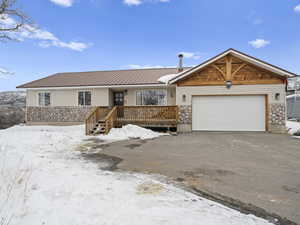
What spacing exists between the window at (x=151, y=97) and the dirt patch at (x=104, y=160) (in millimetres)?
8117

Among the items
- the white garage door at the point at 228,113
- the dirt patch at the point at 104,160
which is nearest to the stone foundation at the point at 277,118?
the white garage door at the point at 228,113

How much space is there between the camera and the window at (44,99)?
14578 millimetres

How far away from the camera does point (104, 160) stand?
5.13 metres

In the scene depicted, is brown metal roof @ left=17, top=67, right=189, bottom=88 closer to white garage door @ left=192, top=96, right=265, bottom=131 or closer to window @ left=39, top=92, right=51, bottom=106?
window @ left=39, top=92, right=51, bottom=106

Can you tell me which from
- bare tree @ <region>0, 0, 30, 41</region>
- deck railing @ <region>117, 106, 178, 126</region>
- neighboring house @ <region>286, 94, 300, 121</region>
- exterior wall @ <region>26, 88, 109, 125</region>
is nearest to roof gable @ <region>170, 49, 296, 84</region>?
deck railing @ <region>117, 106, 178, 126</region>

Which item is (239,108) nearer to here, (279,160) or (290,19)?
(279,160)

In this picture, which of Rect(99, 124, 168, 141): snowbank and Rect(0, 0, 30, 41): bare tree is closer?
Rect(0, 0, 30, 41): bare tree

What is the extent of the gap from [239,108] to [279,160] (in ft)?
19.5

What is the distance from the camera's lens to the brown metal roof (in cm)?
1346

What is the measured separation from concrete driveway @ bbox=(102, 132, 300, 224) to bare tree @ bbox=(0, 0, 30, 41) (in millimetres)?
4455

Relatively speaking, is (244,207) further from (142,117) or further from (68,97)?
(68,97)

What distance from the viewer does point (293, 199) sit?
2.88 meters

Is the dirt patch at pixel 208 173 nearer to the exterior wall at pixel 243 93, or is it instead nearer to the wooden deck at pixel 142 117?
the wooden deck at pixel 142 117

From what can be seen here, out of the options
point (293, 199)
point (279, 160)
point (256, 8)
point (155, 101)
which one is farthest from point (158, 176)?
point (256, 8)
